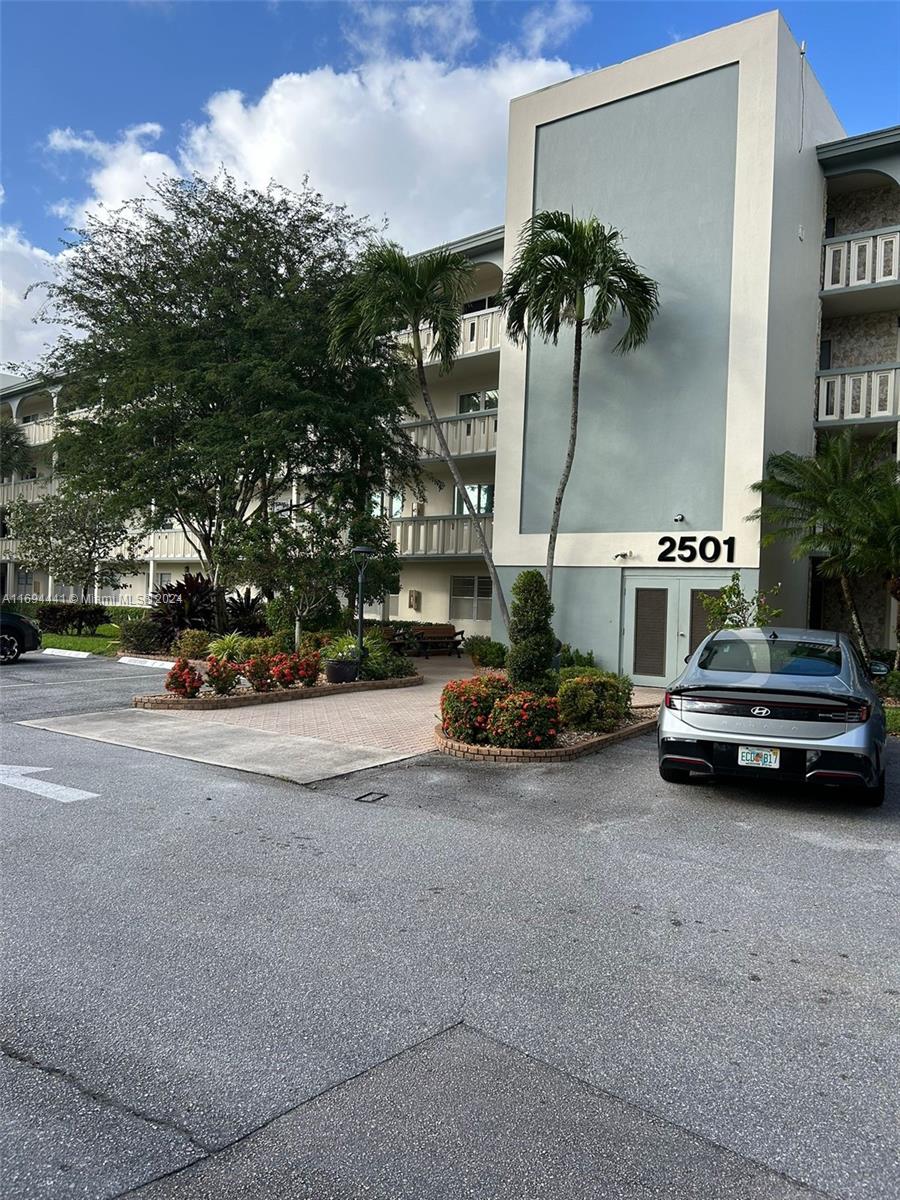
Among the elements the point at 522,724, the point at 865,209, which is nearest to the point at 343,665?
the point at 522,724

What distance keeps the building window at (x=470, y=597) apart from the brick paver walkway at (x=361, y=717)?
28.3 ft

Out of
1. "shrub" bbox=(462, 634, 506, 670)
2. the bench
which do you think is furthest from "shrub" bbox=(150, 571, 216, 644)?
"shrub" bbox=(462, 634, 506, 670)

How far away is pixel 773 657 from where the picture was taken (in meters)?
7.61

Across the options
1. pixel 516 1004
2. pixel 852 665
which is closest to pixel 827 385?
pixel 852 665

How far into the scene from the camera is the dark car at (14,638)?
18.5m

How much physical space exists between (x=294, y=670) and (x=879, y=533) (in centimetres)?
991

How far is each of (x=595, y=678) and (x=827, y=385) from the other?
10.2 metres

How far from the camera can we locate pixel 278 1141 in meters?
2.64

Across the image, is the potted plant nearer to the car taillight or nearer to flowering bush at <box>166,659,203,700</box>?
→ flowering bush at <box>166,659,203,700</box>

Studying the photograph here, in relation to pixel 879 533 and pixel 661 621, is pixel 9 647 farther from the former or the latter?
pixel 879 533

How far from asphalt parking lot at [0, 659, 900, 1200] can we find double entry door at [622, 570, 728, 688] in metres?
8.91

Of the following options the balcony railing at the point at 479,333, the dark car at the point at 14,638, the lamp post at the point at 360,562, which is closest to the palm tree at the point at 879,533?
the lamp post at the point at 360,562

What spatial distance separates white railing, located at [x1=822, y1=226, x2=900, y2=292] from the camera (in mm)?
16328

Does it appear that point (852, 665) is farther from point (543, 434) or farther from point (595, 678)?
point (543, 434)
